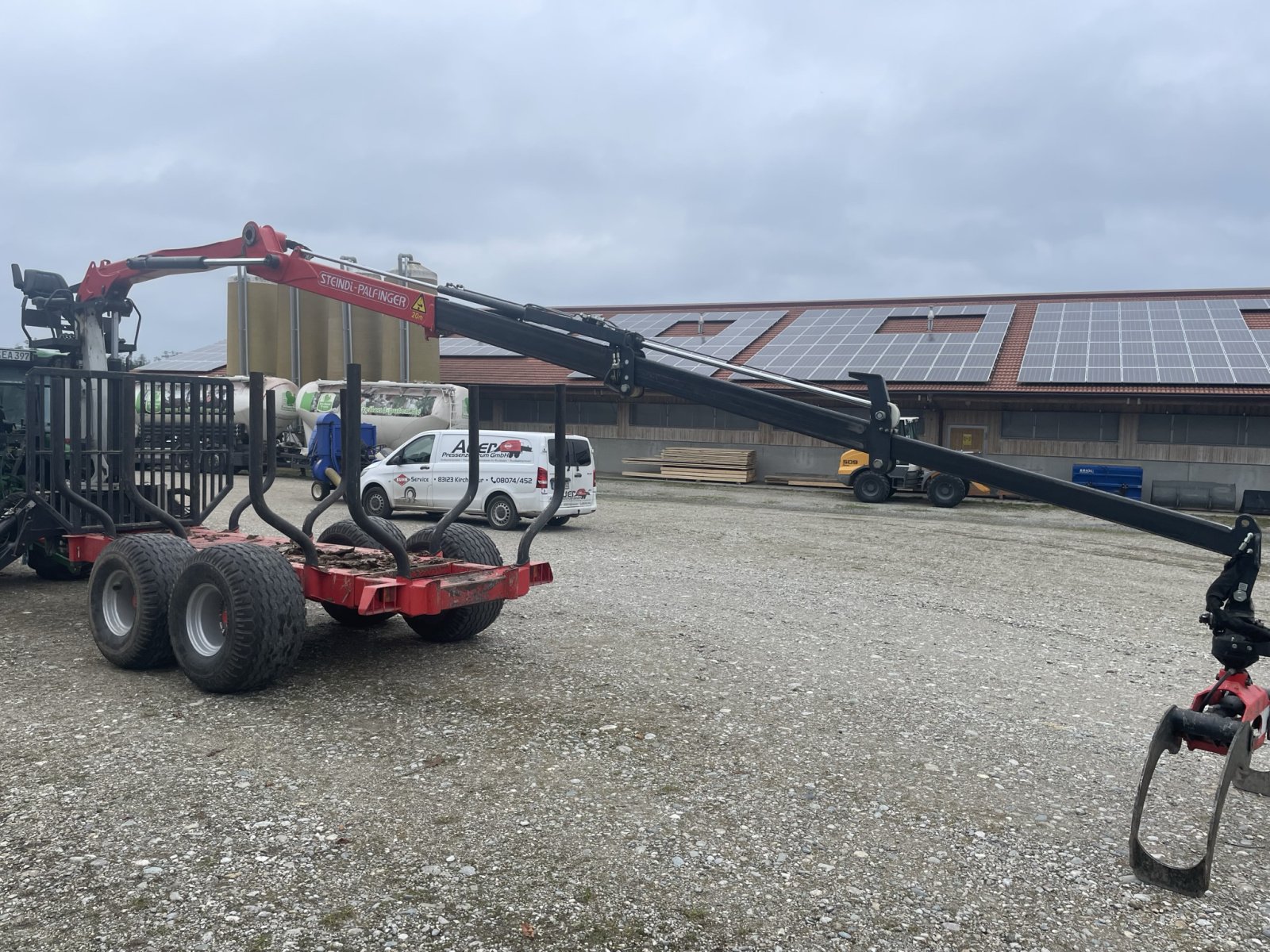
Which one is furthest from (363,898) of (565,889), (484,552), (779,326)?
(779,326)

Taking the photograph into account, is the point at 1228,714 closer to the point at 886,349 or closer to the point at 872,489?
the point at 872,489

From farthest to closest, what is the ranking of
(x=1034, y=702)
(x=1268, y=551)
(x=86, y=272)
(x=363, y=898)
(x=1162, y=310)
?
1. (x=1162, y=310)
2. (x=1268, y=551)
3. (x=86, y=272)
4. (x=1034, y=702)
5. (x=363, y=898)

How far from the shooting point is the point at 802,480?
27172 mm

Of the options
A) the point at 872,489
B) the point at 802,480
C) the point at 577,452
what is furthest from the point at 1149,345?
the point at 577,452

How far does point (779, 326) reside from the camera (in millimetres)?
32750

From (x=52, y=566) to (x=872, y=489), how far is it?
697 inches

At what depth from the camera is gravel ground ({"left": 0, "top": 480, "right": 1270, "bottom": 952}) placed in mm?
3854

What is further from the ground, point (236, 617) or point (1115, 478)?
point (1115, 478)

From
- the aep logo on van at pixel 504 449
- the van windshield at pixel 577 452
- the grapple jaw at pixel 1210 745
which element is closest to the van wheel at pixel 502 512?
the aep logo on van at pixel 504 449

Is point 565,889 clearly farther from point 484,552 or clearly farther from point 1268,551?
point 1268,551

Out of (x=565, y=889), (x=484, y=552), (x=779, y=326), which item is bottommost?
(x=565, y=889)

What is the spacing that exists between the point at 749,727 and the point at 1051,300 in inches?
1199

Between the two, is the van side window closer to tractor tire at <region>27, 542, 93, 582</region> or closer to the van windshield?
the van windshield

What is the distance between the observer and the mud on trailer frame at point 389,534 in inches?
181
